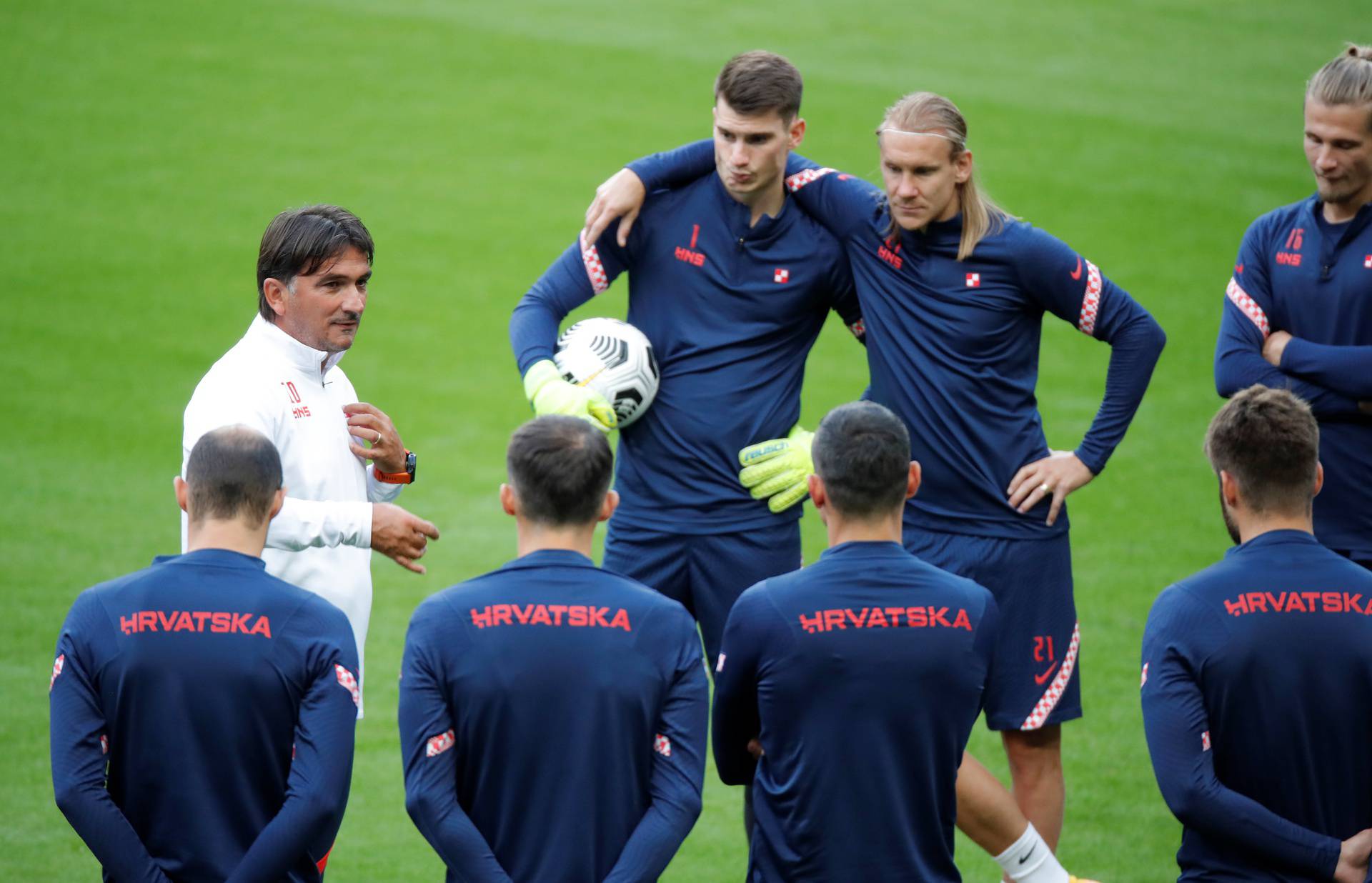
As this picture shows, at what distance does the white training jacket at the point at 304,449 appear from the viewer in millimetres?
3873

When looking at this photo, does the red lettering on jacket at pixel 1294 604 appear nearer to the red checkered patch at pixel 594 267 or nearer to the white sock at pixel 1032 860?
the white sock at pixel 1032 860

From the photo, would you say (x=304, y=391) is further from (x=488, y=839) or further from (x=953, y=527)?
(x=953, y=527)

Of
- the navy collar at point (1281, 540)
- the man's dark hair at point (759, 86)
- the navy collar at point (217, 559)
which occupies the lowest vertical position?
the navy collar at point (217, 559)

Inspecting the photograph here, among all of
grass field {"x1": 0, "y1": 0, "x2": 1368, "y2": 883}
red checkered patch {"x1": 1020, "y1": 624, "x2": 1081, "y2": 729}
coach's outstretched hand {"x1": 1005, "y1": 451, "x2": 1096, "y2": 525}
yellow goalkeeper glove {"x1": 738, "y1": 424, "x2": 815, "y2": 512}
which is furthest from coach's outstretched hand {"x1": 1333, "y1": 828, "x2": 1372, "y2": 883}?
grass field {"x1": 0, "y1": 0, "x2": 1368, "y2": 883}

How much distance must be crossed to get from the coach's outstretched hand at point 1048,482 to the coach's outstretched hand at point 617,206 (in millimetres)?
1486

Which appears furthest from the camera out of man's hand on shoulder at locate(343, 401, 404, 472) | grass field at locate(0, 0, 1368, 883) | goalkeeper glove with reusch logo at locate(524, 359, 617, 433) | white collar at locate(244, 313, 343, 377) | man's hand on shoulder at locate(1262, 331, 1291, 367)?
grass field at locate(0, 0, 1368, 883)

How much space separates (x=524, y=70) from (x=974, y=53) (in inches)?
225

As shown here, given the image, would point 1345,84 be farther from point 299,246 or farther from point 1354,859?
point 299,246

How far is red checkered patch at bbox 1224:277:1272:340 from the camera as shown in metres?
4.86

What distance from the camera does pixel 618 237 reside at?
4.85m

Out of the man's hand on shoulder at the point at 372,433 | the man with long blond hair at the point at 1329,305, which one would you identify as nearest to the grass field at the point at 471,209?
the man with long blond hair at the point at 1329,305

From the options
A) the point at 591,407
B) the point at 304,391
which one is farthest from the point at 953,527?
the point at 304,391

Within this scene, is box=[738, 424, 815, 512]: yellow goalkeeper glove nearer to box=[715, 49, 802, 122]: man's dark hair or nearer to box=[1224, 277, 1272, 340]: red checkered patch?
box=[715, 49, 802, 122]: man's dark hair

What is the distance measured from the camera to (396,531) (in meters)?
3.93
